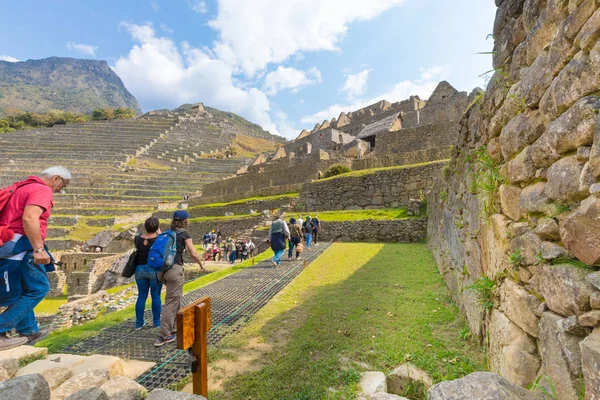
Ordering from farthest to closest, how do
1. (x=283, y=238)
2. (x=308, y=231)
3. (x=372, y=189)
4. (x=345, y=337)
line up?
(x=372, y=189), (x=308, y=231), (x=283, y=238), (x=345, y=337)

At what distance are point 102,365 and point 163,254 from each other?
1.35 metres

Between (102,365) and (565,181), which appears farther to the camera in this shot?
(102,365)

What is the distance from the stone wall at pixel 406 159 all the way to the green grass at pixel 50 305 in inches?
722

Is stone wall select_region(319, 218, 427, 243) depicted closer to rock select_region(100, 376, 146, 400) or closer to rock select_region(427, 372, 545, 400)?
rock select_region(427, 372, 545, 400)

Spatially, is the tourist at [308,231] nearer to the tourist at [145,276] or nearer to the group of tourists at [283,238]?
the group of tourists at [283,238]

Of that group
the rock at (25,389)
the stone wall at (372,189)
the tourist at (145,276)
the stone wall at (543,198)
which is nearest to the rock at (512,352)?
the stone wall at (543,198)

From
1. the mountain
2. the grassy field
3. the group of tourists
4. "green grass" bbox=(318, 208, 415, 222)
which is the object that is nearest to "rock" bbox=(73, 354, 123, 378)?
the grassy field

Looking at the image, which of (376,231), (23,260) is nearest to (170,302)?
(23,260)

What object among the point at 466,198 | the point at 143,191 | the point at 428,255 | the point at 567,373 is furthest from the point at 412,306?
the point at 143,191

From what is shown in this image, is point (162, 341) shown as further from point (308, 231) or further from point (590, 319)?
point (308, 231)

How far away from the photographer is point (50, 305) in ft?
49.1

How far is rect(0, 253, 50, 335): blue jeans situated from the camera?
2730 millimetres

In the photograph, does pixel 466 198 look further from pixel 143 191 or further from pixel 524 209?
pixel 143 191

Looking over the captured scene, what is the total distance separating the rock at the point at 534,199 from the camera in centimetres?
182
